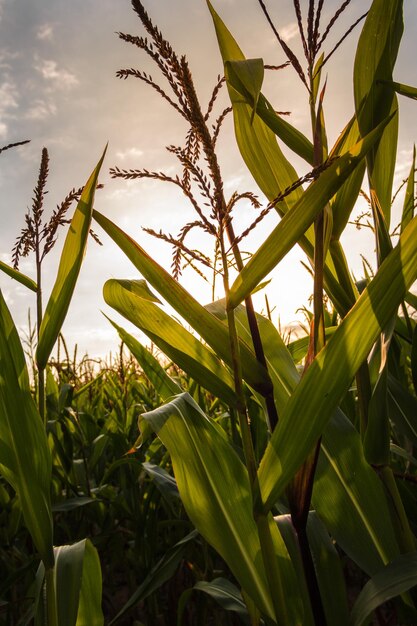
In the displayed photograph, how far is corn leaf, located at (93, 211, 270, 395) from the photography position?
Result: 2.17 feet

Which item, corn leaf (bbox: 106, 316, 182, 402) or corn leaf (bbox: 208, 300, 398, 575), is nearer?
corn leaf (bbox: 208, 300, 398, 575)

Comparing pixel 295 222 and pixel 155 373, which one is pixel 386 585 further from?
pixel 155 373

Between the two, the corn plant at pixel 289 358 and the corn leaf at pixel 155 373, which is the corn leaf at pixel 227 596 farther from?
the corn leaf at pixel 155 373

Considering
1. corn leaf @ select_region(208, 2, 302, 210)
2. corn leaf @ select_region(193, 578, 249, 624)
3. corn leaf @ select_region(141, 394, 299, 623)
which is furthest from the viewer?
corn leaf @ select_region(193, 578, 249, 624)

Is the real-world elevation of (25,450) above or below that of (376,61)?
below

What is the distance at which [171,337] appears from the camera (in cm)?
76

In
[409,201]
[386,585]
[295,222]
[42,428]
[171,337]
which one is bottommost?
[386,585]

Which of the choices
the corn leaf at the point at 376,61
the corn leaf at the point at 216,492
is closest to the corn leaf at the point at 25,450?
the corn leaf at the point at 216,492

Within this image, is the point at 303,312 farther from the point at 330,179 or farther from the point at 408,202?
the point at 330,179

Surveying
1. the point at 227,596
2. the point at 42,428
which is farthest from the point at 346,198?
the point at 227,596

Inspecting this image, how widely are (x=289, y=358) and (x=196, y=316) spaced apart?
32 cm

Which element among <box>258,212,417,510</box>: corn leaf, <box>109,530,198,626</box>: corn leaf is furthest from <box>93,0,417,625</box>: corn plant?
<box>109,530,198,626</box>: corn leaf

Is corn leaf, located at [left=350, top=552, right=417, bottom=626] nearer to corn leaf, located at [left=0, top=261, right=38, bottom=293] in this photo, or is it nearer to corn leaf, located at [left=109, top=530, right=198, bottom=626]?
corn leaf, located at [left=109, top=530, right=198, bottom=626]

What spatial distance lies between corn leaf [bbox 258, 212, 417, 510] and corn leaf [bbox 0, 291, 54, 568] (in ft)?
1.13
